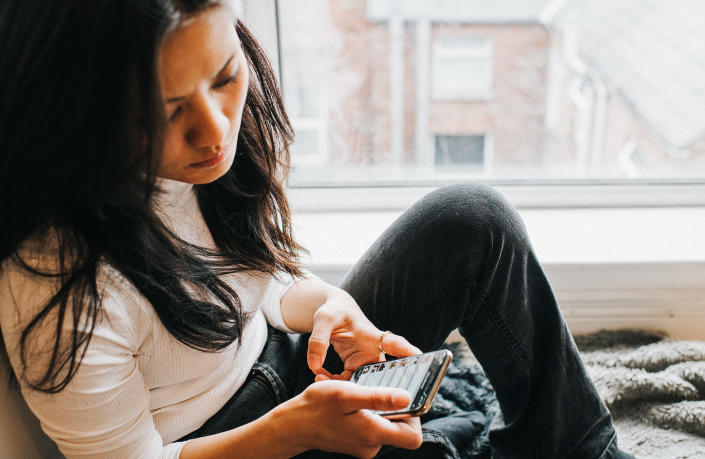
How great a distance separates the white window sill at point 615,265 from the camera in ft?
3.34

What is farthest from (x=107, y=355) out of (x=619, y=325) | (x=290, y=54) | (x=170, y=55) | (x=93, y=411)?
(x=619, y=325)

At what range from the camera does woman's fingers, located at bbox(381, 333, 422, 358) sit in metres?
0.66

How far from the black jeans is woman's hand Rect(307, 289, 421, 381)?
4 centimetres

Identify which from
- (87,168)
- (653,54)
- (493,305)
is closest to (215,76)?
(87,168)

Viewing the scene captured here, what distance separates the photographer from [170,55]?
1.53 feet

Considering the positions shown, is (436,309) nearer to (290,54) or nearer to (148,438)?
(148,438)

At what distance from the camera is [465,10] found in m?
1.09

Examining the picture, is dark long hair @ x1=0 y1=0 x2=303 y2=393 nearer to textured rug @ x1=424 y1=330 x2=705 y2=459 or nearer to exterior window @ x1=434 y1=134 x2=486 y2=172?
textured rug @ x1=424 y1=330 x2=705 y2=459

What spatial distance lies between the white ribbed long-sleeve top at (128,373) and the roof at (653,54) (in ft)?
2.70

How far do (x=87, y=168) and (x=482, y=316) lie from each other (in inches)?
18.3

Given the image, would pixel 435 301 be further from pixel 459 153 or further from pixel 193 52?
pixel 459 153

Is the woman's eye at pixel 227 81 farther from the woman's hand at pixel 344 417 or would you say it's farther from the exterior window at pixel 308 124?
the exterior window at pixel 308 124

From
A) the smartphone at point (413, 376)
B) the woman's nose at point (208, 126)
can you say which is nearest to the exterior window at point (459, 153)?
the smartphone at point (413, 376)

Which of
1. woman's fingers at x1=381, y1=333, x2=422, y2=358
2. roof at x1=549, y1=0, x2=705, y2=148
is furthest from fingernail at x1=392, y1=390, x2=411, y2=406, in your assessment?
roof at x1=549, y1=0, x2=705, y2=148
